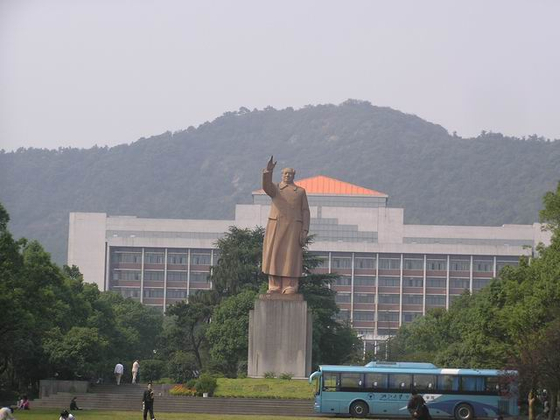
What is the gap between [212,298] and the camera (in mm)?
79750

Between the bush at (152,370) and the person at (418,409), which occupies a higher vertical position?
the person at (418,409)

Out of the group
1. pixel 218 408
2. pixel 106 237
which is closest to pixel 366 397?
pixel 218 408

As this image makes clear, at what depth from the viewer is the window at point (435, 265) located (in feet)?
444

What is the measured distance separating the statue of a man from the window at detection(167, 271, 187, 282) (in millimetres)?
84913

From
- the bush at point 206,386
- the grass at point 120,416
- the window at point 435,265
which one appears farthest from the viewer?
the window at point 435,265

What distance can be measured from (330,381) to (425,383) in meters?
3.06

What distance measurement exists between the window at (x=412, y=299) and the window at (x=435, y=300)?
0.77 meters

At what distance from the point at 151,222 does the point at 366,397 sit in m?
91.2

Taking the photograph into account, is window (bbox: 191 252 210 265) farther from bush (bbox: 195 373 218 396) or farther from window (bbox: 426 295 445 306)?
bush (bbox: 195 373 218 396)

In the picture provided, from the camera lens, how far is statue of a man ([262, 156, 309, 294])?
5200cm

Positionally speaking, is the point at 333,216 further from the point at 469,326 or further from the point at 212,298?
the point at 469,326

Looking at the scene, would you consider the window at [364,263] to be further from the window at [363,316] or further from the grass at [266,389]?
the grass at [266,389]

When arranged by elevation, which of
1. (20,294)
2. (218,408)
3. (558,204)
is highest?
(558,204)

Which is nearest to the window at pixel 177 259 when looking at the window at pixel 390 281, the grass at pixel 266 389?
the window at pixel 390 281
